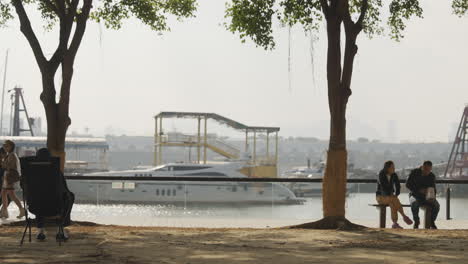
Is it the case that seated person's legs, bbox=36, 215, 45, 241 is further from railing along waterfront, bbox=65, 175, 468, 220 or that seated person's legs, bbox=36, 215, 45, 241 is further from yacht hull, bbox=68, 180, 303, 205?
railing along waterfront, bbox=65, 175, 468, 220

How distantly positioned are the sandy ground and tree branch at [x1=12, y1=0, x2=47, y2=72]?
258 centimetres

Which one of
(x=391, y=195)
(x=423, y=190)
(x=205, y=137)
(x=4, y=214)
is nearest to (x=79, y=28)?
(x=4, y=214)

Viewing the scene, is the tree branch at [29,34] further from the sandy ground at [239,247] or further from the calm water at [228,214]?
the calm water at [228,214]

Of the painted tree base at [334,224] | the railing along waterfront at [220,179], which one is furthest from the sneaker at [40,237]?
the railing along waterfront at [220,179]

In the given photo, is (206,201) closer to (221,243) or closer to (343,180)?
(343,180)

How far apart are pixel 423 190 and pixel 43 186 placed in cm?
652

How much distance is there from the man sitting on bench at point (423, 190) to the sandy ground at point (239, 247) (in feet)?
4.98

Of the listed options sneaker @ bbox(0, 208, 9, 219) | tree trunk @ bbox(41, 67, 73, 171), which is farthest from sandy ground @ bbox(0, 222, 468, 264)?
sneaker @ bbox(0, 208, 9, 219)

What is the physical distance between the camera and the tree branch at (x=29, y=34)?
12.3 meters

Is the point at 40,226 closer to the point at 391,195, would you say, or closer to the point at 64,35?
the point at 64,35

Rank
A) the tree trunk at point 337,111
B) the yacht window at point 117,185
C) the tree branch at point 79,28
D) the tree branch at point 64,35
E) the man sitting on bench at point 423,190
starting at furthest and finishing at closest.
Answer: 1. the yacht window at point 117,185
2. the man sitting on bench at point 423,190
3. the tree branch at point 79,28
4. the tree branch at point 64,35
5. the tree trunk at point 337,111

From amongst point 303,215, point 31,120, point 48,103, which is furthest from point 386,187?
point 31,120

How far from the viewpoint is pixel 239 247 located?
355 inches

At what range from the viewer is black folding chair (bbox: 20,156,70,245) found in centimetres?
887
